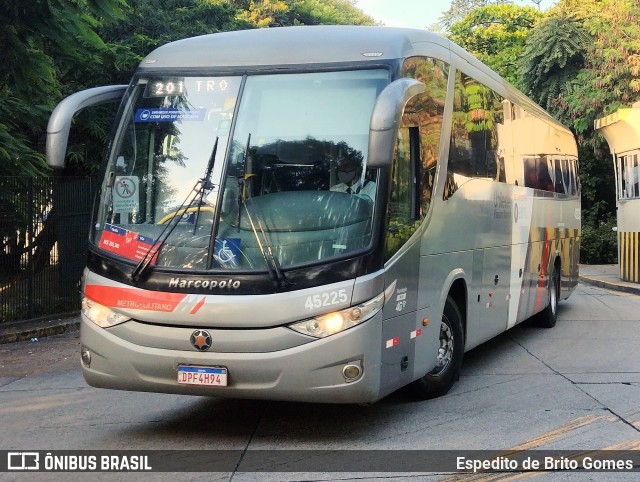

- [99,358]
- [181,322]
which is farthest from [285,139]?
[99,358]

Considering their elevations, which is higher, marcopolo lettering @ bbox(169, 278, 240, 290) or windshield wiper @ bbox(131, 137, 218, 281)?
windshield wiper @ bbox(131, 137, 218, 281)

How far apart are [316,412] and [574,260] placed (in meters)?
9.27

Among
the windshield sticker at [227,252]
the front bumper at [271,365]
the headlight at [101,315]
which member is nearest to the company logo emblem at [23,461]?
the front bumper at [271,365]

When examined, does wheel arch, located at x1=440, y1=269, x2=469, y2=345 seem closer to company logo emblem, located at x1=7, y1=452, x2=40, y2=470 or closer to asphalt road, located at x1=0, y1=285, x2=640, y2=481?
asphalt road, located at x1=0, y1=285, x2=640, y2=481

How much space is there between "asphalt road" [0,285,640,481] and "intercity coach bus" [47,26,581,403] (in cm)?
50

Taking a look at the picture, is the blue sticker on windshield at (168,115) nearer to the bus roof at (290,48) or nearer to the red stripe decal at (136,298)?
the bus roof at (290,48)

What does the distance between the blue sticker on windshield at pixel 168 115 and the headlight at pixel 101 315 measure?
156 cm

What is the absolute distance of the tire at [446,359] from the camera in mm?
7988

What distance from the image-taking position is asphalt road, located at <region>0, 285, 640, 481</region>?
21.3ft

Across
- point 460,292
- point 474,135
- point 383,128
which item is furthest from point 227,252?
point 474,135

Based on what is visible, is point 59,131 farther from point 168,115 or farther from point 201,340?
point 201,340

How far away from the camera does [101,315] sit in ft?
21.9

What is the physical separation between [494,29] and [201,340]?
1714 inches

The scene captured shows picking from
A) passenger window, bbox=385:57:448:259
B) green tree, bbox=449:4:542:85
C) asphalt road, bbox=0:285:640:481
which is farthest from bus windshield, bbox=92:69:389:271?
green tree, bbox=449:4:542:85
